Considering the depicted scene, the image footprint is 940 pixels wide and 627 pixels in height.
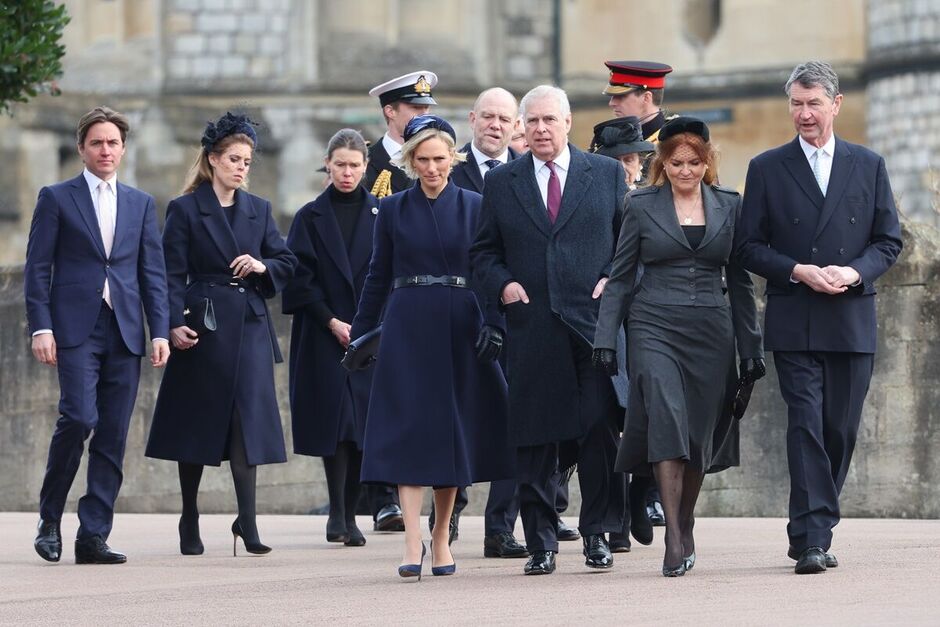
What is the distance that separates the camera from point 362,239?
12109 mm

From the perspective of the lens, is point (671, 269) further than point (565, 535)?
No

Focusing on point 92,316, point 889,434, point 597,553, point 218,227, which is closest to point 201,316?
point 218,227

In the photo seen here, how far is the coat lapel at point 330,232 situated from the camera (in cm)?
1205

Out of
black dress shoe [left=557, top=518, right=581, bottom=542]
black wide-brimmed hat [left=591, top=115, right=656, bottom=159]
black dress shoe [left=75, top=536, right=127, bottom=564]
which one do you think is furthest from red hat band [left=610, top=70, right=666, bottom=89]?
black dress shoe [left=75, top=536, right=127, bottom=564]

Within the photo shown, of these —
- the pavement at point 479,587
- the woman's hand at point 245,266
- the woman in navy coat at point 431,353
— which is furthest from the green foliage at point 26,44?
the woman in navy coat at point 431,353

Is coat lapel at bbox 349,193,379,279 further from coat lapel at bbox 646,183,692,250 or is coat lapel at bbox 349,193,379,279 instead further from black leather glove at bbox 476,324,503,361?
coat lapel at bbox 646,183,692,250

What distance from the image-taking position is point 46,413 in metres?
14.8

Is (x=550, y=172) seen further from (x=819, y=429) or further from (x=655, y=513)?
(x=655, y=513)

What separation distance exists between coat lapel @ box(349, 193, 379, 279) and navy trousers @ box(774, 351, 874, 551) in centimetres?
293

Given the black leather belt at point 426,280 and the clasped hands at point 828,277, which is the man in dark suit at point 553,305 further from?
the clasped hands at point 828,277

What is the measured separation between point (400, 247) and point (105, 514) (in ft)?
6.35

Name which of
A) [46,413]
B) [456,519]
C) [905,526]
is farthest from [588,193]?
[46,413]

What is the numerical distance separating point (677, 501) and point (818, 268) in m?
1.09

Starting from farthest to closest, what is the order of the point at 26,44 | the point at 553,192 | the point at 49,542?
the point at 26,44, the point at 49,542, the point at 553,192
